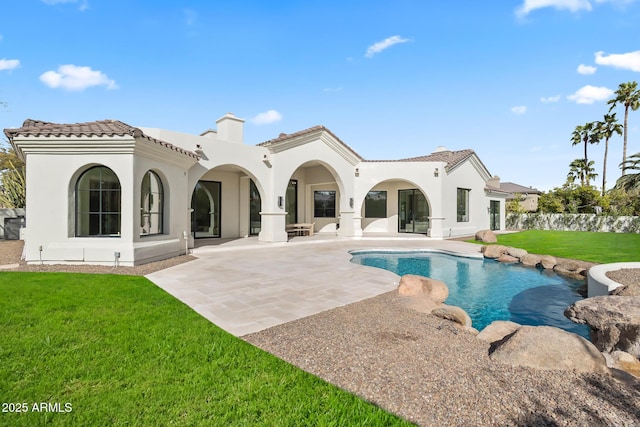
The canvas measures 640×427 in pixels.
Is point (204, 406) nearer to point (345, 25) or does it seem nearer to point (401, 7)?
point (401, 7)

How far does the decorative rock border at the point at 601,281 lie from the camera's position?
6.83m

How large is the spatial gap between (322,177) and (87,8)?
13.5 m

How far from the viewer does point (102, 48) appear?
13.7 metres

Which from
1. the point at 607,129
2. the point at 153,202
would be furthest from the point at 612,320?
the point at 607,129

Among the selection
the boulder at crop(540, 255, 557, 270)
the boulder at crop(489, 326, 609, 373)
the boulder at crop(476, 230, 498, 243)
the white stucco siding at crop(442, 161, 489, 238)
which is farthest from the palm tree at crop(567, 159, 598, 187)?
the boulder at crop(489, 326, 609, 373)

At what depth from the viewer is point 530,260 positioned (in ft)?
40.8

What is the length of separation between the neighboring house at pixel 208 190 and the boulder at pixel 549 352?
981 cm

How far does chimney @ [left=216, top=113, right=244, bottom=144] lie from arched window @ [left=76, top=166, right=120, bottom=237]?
6260mm

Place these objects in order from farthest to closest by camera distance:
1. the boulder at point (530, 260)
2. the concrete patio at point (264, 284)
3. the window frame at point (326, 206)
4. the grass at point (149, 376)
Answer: the window frame at point (326, 206), the boulder at point (530, 260), the concrete patio at point (264, 284), the grass at point (149, 376)

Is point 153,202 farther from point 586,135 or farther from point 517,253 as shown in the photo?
point 586,135

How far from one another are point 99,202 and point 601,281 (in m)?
13.9

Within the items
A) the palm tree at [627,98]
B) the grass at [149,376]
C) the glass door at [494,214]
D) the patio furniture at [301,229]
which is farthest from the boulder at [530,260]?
the palm tree at [627,98]

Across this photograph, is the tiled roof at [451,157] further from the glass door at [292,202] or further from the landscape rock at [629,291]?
the landscape rock at [629,291]

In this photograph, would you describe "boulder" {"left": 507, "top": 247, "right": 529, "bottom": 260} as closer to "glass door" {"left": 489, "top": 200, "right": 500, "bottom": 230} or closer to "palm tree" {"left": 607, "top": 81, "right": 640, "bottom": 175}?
"glass door" {"left": 489, "top": 200, "right": 500, "bottom": 230}
